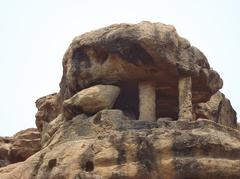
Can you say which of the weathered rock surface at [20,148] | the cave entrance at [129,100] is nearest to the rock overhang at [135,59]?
the cave entrance at [129,100]

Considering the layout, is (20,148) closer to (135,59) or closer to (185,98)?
(135,59)

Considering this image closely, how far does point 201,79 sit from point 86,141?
5023 millimetres

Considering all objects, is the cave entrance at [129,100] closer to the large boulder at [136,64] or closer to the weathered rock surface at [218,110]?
the large boulder at [136,64]

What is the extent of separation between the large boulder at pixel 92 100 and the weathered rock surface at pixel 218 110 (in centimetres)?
612

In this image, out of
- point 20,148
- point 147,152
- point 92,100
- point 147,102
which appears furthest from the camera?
point 20,148

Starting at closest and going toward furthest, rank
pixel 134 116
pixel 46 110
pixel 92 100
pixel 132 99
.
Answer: pixel 92 100, pixel 134 116, pixel 132 99, pixel 46 110

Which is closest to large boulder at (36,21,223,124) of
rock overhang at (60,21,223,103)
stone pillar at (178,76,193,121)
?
rock overhang at (60,21,223,103)

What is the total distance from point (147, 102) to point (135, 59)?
4.63ft

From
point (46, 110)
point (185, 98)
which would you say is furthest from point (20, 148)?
point (185, 98)

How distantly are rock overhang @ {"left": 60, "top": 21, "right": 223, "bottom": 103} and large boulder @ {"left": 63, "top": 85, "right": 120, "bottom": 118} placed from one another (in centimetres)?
60

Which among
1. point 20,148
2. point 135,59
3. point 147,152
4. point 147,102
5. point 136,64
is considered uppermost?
point 135,59

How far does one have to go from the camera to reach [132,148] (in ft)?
65.2

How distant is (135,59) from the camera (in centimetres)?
2234

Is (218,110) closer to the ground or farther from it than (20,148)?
farther from it
